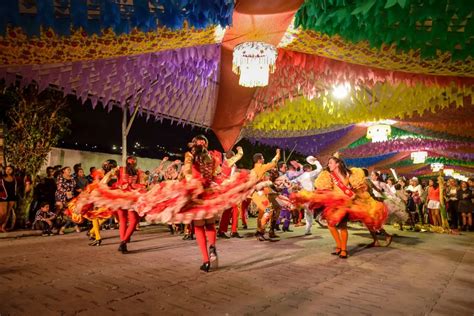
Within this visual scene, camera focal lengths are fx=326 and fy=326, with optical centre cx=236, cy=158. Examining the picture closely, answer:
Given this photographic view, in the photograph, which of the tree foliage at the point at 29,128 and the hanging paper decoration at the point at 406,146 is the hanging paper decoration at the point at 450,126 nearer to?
the hanging paper decoration at the point at 406,146

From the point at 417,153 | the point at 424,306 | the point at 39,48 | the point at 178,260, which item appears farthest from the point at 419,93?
the point at 417,153

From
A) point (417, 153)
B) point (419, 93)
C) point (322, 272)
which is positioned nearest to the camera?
point (322, 272)

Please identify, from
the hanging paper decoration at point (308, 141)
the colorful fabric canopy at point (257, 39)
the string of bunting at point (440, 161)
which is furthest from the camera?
the string of bunting at point (440, 161)

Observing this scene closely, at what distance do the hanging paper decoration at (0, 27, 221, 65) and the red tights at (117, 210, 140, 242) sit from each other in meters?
2.68

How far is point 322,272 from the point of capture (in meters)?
4.46

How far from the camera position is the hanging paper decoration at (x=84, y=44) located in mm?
4480

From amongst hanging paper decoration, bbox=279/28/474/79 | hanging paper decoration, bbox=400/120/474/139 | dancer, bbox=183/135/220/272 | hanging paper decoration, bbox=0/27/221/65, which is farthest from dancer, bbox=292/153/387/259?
hanging paper decoration, bbox=400/120/474/139

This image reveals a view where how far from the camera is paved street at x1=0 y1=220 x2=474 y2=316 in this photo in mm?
3043

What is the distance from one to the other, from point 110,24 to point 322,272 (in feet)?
13.8

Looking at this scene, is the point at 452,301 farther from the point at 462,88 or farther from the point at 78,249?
the point at 78,249

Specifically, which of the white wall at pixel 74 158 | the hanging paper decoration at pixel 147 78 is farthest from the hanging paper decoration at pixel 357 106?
the white wall at pixel 74 158

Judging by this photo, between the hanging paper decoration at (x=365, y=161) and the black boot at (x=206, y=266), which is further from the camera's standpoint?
the hanging paper decoration at (x=365, y=161)

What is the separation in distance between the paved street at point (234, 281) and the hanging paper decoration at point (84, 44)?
306cm

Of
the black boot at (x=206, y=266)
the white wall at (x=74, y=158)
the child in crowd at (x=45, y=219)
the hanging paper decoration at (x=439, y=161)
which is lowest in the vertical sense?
the black boot at (x=206, y=266)
